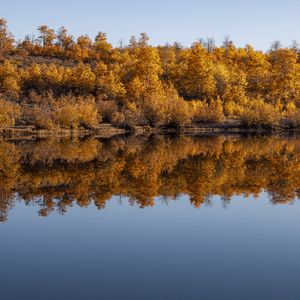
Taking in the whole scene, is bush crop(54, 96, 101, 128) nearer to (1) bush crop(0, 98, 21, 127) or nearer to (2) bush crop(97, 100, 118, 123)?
(2) bush crop(97, 100, 118, 123)

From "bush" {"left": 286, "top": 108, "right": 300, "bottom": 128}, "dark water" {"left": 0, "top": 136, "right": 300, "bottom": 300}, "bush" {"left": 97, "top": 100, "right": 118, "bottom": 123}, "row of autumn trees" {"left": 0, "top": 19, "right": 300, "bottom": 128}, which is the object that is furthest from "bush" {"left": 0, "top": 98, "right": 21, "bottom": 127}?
"bush" {"left": 286, "top": 108, "right": 300, "bottom": 128}

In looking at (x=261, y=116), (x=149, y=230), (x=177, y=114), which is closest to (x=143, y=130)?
(x=177, y=114)

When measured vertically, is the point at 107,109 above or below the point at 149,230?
above

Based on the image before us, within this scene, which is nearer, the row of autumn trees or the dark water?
the dark water

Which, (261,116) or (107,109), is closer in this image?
(107,109)

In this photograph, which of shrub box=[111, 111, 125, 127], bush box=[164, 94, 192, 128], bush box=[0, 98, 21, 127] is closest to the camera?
bush box=[0, 98, 21, 127]

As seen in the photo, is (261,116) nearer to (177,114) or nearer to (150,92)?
(177,114)

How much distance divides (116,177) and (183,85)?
165 feet

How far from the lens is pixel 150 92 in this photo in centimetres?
6400

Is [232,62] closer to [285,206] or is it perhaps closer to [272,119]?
[272,119]

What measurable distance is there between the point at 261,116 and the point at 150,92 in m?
16.3

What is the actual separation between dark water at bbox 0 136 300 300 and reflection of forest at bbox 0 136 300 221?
8 cm

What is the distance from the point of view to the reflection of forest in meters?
18.8

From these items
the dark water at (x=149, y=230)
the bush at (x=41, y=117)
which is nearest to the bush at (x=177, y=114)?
the bush at (x=41, y=117)
